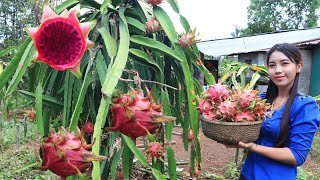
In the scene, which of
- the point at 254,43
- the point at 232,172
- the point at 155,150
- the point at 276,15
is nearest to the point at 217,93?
the point at 155,150

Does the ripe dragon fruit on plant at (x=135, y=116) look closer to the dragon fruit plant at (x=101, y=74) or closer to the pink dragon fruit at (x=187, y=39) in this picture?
the dragon fruit plant at (x=101, y=74)

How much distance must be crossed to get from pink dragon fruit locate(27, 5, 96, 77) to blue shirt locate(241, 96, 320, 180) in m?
0.79

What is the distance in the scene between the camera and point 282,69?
3.86 feet

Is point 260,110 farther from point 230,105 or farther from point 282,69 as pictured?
point 282,69

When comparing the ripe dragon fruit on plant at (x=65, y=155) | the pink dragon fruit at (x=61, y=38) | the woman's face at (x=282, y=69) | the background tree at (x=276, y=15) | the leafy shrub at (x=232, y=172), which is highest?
the background tree at (x=276, y=15)

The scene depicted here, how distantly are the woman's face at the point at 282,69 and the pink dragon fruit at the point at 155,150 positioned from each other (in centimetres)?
46

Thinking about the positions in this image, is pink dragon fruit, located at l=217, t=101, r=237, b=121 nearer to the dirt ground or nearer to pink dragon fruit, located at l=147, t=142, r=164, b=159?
pink dragon fruit, located at l=147, t=142, r=164, b=159

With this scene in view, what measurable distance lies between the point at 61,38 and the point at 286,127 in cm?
83

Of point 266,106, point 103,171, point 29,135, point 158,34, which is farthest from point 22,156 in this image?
point 266,106

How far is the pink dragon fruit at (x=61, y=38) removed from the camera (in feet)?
2.05

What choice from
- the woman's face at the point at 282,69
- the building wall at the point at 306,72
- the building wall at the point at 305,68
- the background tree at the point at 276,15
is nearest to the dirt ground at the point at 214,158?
the woman's face at the point at 282,69

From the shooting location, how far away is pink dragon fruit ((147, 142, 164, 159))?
3.79ft

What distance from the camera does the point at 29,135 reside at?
402cm

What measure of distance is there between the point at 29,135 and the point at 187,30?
3.43 meters
